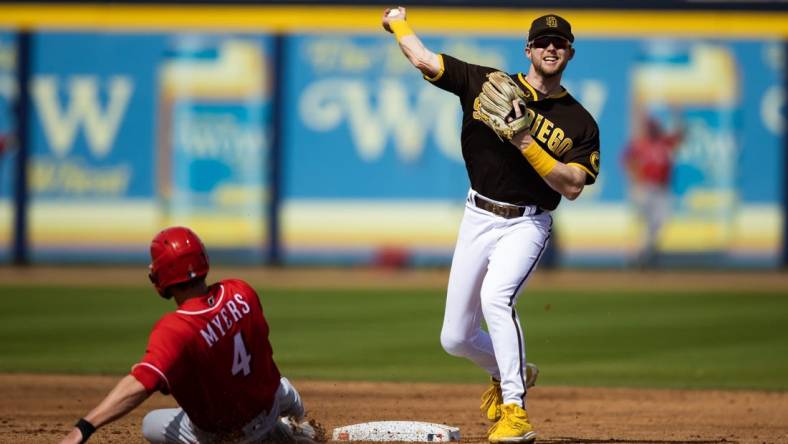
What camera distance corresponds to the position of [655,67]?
64.8ft

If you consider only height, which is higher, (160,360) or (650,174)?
(160,360)

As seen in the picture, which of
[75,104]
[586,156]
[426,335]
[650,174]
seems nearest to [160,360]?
[586,156]

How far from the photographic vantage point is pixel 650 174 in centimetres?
1927

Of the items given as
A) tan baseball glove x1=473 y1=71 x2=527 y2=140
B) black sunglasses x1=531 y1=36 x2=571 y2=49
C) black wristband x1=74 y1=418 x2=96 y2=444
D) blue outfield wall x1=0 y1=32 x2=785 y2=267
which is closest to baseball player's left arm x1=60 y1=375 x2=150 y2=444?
black wristband x1=74 y1=418 x2=96 y2=444

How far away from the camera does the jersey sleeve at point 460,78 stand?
6641 mm

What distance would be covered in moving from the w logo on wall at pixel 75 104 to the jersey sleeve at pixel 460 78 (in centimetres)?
1380

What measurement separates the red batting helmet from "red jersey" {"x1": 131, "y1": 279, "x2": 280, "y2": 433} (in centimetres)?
12

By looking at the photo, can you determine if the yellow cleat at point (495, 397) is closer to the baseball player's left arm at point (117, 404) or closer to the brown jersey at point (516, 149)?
the brown jersey at point (516, 149)

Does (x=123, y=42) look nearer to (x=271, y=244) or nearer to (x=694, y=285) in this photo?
(x=271, y=244)

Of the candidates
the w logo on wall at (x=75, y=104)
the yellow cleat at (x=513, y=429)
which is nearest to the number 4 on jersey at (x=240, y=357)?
the yellow cleat at (x=513, y=429)

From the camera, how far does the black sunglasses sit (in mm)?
6496

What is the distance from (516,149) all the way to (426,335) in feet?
18.4

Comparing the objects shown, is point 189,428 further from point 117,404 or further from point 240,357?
point 117,404

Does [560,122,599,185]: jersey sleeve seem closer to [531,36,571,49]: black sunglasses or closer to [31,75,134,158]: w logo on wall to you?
[531,36,571,49]: black sunglasses
